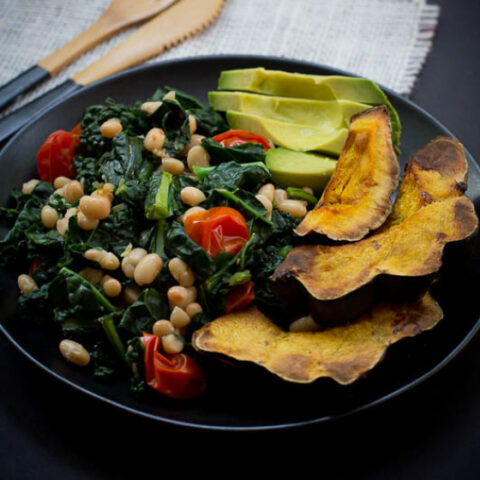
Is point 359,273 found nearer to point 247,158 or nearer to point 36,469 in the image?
point 247,158

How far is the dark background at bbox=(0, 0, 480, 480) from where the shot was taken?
2209mm

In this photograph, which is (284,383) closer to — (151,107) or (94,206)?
(94,206)

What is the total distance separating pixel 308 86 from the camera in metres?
3.11

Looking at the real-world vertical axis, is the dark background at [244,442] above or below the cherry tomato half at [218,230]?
below

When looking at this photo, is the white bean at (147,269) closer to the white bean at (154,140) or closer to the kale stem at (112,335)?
the kale stem at (112,335)

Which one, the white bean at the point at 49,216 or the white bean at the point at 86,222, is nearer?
the white bean at the point at 86,222

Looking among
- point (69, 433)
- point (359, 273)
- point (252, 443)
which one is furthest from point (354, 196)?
point (69, 433)

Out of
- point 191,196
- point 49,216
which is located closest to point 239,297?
point 191,196

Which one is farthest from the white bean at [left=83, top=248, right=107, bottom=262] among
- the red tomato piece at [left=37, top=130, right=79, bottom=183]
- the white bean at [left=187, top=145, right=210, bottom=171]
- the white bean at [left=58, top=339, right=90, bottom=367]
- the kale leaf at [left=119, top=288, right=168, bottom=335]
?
the red tomato piece at [left=37, top=130, right=79, bottom=183]

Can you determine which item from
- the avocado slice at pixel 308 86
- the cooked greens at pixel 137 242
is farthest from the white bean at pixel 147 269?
the avocado slice at pixel 308 86

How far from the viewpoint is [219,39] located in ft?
13.8

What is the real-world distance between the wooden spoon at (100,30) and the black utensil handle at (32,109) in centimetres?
38

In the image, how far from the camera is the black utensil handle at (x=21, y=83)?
143 inches

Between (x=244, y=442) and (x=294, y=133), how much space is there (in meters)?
1.50
